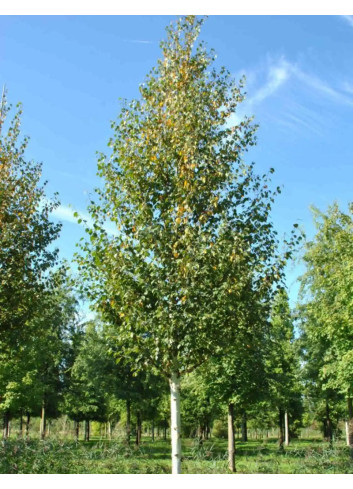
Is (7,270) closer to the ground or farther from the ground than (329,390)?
farther from the ground

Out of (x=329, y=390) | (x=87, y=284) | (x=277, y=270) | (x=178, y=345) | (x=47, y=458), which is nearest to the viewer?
(x=178, y=345)

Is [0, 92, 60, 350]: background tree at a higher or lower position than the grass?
higher

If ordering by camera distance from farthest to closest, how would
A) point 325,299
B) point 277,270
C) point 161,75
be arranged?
point 325,299 → point 161,75 → point 277,270

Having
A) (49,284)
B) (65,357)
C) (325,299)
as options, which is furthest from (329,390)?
(49,284)

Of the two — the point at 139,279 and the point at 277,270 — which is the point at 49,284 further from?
the point at 277,270

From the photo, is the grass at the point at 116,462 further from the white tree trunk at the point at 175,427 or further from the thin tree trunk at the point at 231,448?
the white tree trunk at the point at 175,427

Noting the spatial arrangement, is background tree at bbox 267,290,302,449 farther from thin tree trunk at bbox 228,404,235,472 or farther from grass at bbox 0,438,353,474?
grass at bbox 0,438,353,474

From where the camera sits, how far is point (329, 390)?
29.4 m

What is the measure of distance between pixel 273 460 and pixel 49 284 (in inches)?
545

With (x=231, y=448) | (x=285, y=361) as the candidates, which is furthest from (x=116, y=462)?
(x=285, y=361)

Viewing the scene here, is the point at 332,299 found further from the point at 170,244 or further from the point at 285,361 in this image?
the point at 170,244

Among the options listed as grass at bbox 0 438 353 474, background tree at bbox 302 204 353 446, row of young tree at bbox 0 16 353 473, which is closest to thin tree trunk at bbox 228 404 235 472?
grass at bbox 0 438 353 474

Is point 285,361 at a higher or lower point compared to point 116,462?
higher

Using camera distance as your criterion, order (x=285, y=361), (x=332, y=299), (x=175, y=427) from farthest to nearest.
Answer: (x=285, y=361) < (x=332, y=299) < (x=175, y=427)
